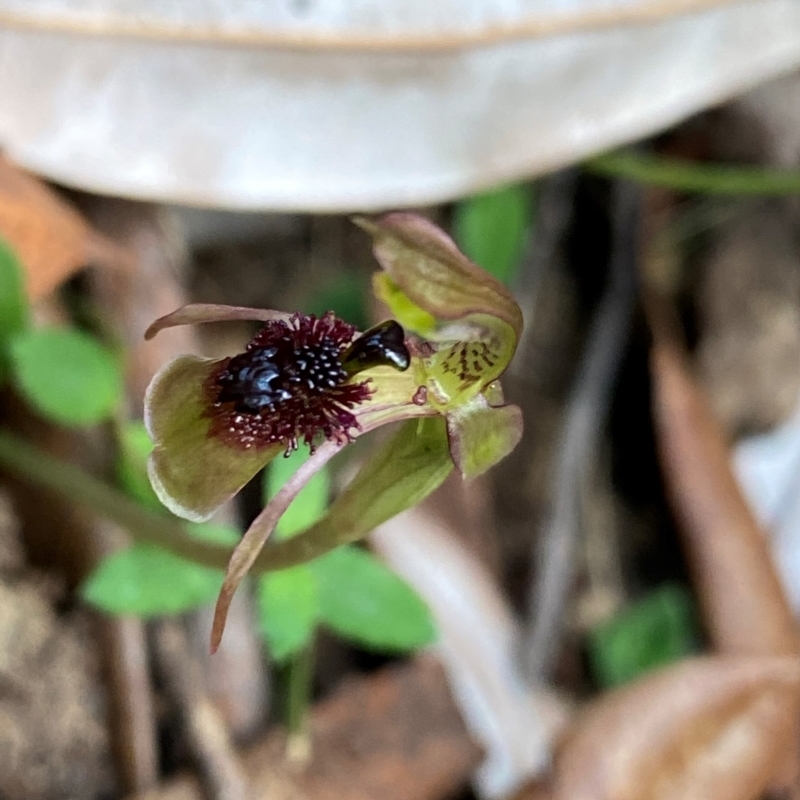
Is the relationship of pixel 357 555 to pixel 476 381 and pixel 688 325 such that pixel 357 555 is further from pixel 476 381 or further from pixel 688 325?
pixel 688 325

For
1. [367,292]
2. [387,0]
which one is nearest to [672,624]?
[367,292]

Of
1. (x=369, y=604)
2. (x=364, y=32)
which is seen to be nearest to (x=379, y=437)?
(x=369, y=604)

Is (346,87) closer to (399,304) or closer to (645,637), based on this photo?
(399,304)

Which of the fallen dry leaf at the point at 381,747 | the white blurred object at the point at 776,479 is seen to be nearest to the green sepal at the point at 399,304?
the fallen dry leaf at the point at 381,747

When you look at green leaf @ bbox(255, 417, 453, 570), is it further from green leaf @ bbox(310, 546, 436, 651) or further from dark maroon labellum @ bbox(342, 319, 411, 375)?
green leaf @ bbox(310, 546, 436, 651)

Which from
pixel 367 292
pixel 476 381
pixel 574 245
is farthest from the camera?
pixel 574 245

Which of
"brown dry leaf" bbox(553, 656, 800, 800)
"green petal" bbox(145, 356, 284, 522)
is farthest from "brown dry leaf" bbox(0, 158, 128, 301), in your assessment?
"brown dry leaf" bbox(553, 656, 800, 800)
